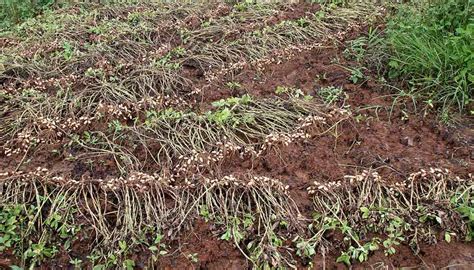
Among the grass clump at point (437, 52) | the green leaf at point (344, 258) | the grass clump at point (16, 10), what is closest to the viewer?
the green leaf at point (344, 258)

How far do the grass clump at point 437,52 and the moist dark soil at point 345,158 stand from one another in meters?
0.19

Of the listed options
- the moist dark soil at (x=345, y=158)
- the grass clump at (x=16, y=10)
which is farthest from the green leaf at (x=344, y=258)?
the grass clump at (x=16, y=10)

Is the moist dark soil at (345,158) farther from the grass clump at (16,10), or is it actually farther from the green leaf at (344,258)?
the grass clump at (16,10)

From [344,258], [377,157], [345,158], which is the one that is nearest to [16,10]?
[345,158]

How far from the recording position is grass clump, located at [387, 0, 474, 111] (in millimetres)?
3416

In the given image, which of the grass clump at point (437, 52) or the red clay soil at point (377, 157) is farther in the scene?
the grass clump at point (437, 52)

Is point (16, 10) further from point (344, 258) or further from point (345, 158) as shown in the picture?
point (344, 258)

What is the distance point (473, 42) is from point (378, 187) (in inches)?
55.2

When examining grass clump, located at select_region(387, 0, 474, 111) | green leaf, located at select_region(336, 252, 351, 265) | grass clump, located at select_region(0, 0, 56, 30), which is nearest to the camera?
green leaf, located at select_region(336, 252, 351, 265)

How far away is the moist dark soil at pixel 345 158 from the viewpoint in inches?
96.9

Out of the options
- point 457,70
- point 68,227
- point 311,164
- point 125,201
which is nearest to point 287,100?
point 311,164

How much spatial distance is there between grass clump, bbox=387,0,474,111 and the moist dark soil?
0.63ft

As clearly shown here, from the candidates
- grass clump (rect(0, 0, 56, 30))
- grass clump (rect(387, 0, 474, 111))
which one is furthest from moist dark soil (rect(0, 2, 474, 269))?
grass clump (rect(0, 0, 56, 30))

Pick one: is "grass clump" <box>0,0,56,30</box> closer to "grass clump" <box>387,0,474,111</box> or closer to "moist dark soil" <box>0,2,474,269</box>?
Answer: "moist dark soil" <box>0,2,474,269</box>
